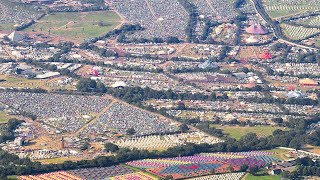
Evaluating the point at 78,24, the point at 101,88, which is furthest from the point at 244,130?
the point at 78,24

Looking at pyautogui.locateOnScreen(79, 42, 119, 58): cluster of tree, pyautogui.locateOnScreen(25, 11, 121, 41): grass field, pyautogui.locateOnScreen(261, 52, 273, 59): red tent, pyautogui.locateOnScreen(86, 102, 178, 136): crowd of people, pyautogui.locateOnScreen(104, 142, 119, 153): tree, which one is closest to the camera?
pyautogui.locateOnScreen(104, 142, 119, 153): tree

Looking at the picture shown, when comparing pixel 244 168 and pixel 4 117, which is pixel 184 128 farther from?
→ pixel 4 117

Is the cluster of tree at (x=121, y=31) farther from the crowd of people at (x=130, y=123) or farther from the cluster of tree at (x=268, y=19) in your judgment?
the crowd of people at (x=130, y=123)

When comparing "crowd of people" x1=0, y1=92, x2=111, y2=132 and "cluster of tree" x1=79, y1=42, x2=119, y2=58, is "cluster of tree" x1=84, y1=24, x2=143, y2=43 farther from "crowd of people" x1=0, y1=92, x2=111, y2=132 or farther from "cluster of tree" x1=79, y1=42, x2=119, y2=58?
"crowd of people" x1=0, y1=92, x2=111, y2=132

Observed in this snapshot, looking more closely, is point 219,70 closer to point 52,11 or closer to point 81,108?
point 81,108

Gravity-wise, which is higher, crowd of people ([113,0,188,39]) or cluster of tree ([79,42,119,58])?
crowd of people ([113,0,188,39])

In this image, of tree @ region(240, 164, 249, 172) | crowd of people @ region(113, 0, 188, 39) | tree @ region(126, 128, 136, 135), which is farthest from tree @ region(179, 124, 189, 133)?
crowd of people @ region(113, 0, 188, 39)
